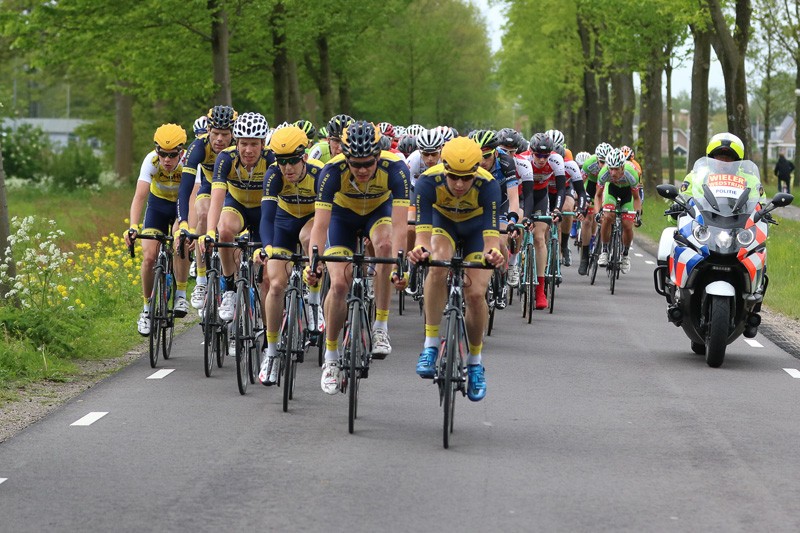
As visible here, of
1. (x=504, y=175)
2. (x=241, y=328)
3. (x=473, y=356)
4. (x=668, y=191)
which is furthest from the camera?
(x=504, y=175)

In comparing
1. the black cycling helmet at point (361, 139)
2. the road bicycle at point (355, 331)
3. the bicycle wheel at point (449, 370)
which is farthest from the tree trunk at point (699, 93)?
the bicycle wheel at point (449, 370)

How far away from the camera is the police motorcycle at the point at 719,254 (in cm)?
1252

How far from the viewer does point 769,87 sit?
73.4m

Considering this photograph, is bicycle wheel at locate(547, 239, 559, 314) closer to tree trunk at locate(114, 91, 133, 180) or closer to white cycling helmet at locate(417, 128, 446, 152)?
white cycling helmet at locate(417, 128, 446, 152)

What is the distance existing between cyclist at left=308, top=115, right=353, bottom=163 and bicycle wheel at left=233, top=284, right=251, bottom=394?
144 cm

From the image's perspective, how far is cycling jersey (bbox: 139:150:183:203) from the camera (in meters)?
13.3

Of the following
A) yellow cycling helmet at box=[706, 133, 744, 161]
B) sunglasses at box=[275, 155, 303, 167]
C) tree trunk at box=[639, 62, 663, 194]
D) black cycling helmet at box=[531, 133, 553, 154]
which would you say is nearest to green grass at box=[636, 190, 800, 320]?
yellow cycling helmet at box=[706, 133, 744, 161]

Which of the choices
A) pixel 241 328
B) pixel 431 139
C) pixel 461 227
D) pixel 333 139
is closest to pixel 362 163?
pixel 461 227

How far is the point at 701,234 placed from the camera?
12680mm

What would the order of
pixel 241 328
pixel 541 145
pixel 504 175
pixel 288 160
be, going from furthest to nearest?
pixel 541 145 → pixel 504 175 → pixel 241 328 → pixel 288 160

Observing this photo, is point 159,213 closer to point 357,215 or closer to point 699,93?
point 357,215

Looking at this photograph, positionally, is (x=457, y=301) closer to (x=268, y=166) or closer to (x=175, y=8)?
(x=268, y=166)

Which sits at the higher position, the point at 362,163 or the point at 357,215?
the point at 362,163

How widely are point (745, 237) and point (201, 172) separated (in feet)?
15.3
